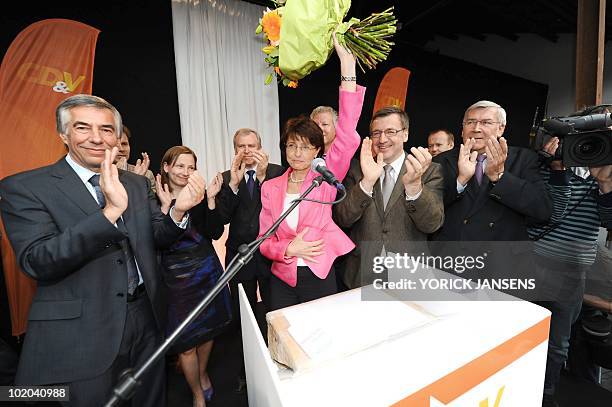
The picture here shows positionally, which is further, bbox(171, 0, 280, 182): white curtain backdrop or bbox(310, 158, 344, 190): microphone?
bbox(171, 0, 280, 182): white curtain backdrop

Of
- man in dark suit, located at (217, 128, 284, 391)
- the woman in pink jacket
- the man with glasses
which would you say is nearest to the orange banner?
man in dark suit, located at (217, 128, 284, 391)

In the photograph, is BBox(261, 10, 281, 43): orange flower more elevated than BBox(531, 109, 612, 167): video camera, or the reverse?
BBox(261, 10, 281, 43): orange flower

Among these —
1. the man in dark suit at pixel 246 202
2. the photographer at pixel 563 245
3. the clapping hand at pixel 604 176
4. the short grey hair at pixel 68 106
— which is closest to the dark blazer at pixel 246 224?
the man in dark suit at pixel 246 202

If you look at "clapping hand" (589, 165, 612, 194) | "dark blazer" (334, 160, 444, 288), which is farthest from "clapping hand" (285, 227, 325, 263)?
"clapping hand" (589, 165, 612, 194)

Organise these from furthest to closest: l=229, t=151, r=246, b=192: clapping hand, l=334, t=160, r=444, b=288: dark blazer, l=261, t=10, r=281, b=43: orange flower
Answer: l=229, t=151, r=246, b=192: clapping hand < l=334, t=160, r=444, b=288: dark blazer < l=261, t=10, r=281, b=43: orange flower

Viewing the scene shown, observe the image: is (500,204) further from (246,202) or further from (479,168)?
(246,202)

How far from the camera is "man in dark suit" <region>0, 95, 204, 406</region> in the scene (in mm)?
1011

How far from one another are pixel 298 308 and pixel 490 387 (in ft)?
1.42

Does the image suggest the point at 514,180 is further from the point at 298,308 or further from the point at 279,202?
the point at 298,308

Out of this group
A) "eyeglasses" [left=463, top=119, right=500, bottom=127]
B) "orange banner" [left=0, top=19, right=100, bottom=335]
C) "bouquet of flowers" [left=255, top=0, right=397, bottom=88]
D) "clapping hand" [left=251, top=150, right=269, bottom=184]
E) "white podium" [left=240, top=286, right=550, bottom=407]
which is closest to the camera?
"white podium" [left=240, top=286, right=550, bottom=407]

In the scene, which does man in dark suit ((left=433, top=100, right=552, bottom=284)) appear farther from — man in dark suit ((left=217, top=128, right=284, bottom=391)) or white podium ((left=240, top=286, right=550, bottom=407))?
man in dark suit ((left=217, top=128, right=284, bottom=391))

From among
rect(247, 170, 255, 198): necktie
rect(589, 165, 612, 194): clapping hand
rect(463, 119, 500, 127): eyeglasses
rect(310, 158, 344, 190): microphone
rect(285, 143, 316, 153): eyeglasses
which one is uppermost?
rect(463, 119, 500, 127): eyeglasses

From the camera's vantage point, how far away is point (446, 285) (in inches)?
32.1

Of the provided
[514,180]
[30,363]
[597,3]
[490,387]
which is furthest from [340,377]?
[597,3]
